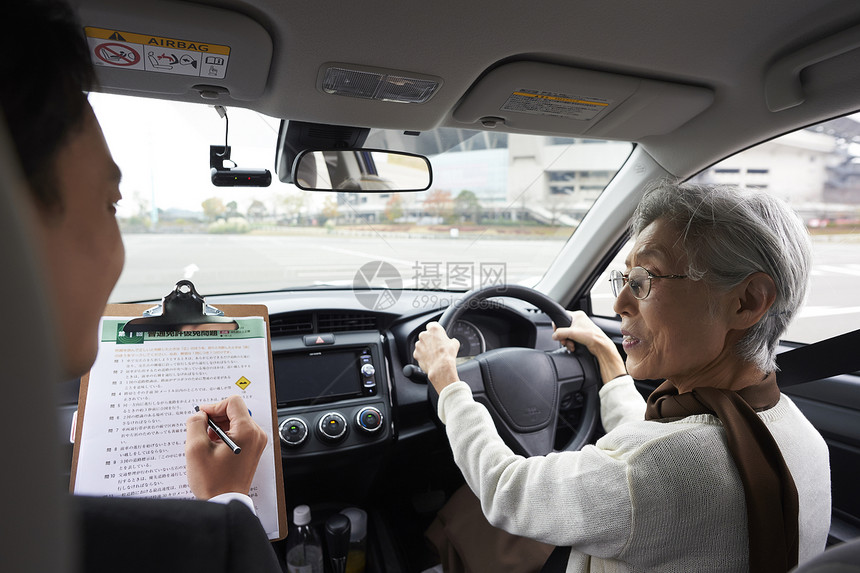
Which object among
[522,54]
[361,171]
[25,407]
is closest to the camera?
[25,407]

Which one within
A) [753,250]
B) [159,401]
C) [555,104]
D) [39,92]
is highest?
[555,104]

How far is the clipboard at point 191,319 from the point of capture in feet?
4.49

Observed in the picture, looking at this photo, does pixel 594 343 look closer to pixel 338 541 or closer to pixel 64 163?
pixel 338 541

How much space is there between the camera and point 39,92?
0.42 meters

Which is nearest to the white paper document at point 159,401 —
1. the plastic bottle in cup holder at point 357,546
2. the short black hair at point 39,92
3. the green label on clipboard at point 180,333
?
the green label on clipboard at point 180,333

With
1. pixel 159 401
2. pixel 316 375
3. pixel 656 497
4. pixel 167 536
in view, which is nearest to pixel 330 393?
pixel 316 375

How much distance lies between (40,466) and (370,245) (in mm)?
3260

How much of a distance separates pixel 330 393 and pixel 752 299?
1.80m

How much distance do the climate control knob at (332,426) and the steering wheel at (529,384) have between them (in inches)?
17.7

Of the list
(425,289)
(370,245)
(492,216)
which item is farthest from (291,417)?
(492,216)

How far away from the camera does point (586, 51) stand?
162 centimetres

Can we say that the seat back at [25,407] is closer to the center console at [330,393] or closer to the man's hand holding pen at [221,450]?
the man's hand holding pen at [221,450]

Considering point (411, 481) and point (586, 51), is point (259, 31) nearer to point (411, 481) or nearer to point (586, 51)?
point (586, 51)

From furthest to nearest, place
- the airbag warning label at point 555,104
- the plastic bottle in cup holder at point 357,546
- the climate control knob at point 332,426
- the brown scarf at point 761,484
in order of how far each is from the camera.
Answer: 1. the plastic bottle in cup holder at point 357,546
2. the climate control knob at point 332,426
3. the airbag warning label at point 555,104
4. the brown scarf at point 761,484
